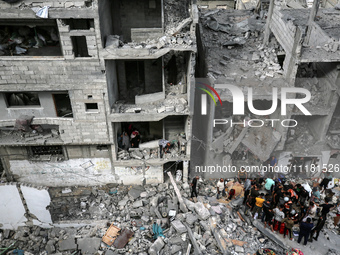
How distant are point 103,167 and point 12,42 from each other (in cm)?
910

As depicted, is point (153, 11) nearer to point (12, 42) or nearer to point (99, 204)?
point (12, 42)

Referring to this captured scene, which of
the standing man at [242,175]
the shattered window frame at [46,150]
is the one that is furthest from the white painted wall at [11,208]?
the standing man at [242,175]

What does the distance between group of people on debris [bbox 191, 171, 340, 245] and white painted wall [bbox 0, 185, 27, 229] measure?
10316mm

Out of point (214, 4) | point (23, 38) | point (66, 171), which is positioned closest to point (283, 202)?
point (66, 171)

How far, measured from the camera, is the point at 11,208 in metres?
19.2

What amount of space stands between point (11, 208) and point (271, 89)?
17143 millimetres

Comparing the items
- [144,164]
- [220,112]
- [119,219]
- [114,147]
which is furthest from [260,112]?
[119,219]

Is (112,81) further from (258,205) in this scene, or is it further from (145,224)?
(258,205)

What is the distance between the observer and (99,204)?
21078mm

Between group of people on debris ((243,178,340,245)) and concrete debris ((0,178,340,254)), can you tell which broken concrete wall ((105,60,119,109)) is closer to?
concrete debris ((0,178,340,254))

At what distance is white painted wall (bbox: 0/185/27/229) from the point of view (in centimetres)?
1842

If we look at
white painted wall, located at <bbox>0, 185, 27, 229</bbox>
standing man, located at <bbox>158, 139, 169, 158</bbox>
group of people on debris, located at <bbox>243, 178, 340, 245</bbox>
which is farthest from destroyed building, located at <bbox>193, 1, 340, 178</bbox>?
white painted wall, located at <bbox>0, 185, 27, 229</bbox>

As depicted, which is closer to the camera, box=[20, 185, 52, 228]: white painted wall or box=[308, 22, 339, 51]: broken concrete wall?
box=[20, 185, 52, 228]: white painted wall

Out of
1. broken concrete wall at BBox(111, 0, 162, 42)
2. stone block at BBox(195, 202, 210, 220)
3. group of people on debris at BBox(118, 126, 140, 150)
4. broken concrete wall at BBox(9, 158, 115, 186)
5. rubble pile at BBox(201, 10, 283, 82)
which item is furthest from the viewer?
rubble pile at BBox(201, 10, 283, 82)
